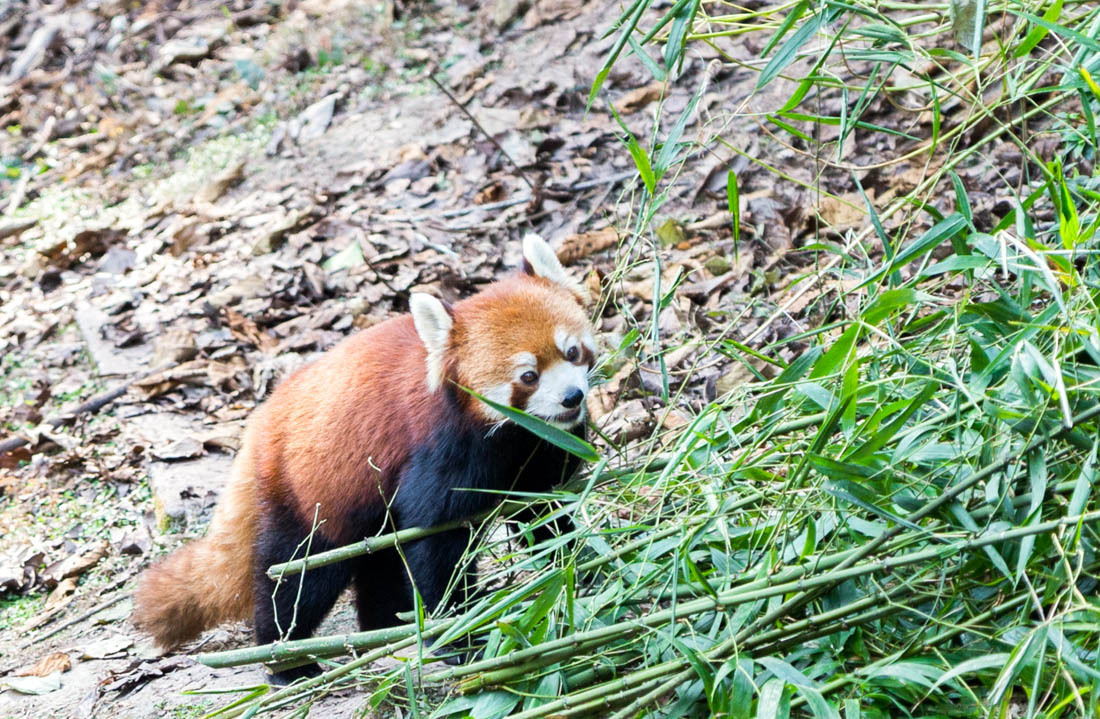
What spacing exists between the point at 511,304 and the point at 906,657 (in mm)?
1695

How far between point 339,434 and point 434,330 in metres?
0.51

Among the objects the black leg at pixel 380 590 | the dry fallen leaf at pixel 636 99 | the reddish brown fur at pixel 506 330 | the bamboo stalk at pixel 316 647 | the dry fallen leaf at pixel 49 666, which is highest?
the reddish brown fur at pixel 506 330

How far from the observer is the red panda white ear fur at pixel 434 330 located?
326 cm

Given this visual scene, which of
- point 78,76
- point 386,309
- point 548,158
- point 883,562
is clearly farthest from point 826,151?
point 78,76

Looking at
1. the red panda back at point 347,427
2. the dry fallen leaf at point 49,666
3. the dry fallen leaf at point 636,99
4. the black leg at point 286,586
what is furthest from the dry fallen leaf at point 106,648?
the dry fallen leaf at point 636,99

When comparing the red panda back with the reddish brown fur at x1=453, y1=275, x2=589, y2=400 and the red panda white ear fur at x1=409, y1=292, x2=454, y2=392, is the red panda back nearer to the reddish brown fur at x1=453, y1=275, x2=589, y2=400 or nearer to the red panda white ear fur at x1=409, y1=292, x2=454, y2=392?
the red panda white ear fur at x1=409, y1=292, x2=454, y2=392

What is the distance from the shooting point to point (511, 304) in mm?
3398

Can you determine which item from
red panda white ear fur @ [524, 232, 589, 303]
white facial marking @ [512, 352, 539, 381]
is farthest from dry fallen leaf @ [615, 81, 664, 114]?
white facial marking @ [512, 352, 539, 381]

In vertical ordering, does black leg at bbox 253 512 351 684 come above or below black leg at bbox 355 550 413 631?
above

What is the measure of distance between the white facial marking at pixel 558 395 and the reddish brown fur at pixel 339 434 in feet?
0.29

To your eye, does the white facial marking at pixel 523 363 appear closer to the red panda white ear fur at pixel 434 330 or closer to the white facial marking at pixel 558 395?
the white facial marking at pixel 558 395

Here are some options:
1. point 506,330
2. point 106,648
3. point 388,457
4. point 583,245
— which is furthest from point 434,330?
point 583,245

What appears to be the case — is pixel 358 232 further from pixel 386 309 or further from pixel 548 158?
pixel 548 158

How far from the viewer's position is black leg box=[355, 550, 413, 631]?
12.1ft
